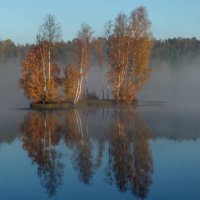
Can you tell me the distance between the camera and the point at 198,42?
178 meters

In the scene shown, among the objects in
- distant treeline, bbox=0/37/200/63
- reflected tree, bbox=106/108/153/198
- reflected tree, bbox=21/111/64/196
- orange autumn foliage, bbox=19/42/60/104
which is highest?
distant treeline, bbox=0/37/200/63

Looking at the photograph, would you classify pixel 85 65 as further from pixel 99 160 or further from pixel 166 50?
pixel 166 50

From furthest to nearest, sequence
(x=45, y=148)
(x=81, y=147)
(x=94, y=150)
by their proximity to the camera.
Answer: (x=81, y=147) → (x=45, y=148) → (x=94, y=150)

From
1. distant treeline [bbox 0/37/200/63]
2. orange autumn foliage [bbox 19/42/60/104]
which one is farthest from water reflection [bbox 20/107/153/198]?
distant treeline [bbox 0/37/200/63]

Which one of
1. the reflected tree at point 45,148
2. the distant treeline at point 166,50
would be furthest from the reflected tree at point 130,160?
the distant treeline at point 166,50

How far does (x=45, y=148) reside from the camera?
20922 mm

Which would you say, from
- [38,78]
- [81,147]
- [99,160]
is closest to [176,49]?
[38,78]

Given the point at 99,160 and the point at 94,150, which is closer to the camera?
the point at 99,160

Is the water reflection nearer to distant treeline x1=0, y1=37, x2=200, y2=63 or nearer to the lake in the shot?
the lake

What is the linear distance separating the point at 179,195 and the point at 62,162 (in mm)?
5996

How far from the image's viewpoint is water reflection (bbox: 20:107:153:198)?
48.5 ft

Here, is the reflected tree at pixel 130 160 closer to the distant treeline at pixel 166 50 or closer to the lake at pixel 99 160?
the lake at pixel 99 160

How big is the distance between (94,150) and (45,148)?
7.94 ft

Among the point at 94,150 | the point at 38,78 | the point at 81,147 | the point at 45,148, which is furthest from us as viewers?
the point at 38,78
